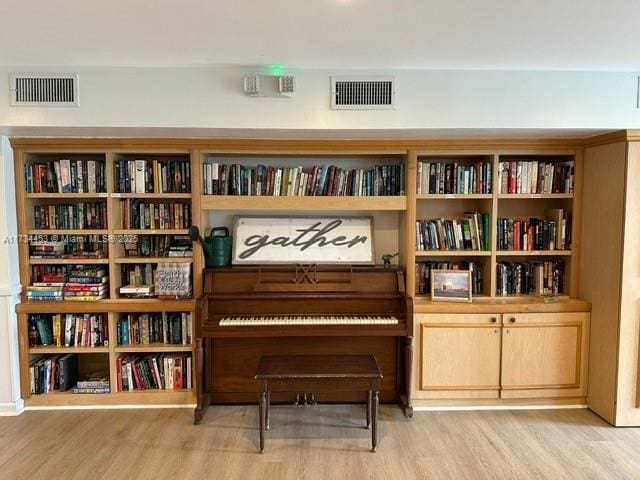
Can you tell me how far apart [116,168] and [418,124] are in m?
2.17

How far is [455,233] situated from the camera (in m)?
3.42

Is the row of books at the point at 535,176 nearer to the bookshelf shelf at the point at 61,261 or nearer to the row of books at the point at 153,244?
the row of books at the point at 153,244

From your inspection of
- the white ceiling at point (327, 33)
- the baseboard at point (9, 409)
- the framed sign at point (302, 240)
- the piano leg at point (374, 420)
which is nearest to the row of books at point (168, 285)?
the framed sign at point (302, 240)

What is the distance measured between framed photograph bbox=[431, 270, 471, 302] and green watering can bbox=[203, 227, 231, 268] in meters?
1.56

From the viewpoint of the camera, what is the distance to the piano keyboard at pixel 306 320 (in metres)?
3.05

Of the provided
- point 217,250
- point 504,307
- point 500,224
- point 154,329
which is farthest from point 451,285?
point 154,329

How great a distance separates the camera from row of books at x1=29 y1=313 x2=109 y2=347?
329cm

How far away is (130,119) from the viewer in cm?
267

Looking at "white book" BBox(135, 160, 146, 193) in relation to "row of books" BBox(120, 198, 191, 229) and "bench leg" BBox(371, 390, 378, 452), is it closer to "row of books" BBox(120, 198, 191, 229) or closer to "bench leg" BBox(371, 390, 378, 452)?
"row of books" BBox(120, 198, 191, 229)

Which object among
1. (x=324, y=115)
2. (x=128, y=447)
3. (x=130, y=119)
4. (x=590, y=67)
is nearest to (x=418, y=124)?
(x=324, y=115)

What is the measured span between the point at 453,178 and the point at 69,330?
3061 mm

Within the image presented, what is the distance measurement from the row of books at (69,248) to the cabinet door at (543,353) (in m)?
3.06

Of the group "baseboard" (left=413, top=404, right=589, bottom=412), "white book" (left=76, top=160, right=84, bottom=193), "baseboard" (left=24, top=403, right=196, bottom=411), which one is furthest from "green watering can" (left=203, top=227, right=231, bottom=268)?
"baseboard" (left=413, top=404, right=589, bottom=412)

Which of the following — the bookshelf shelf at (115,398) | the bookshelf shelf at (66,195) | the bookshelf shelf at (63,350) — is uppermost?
the bookshelf shelf at (66,195)
